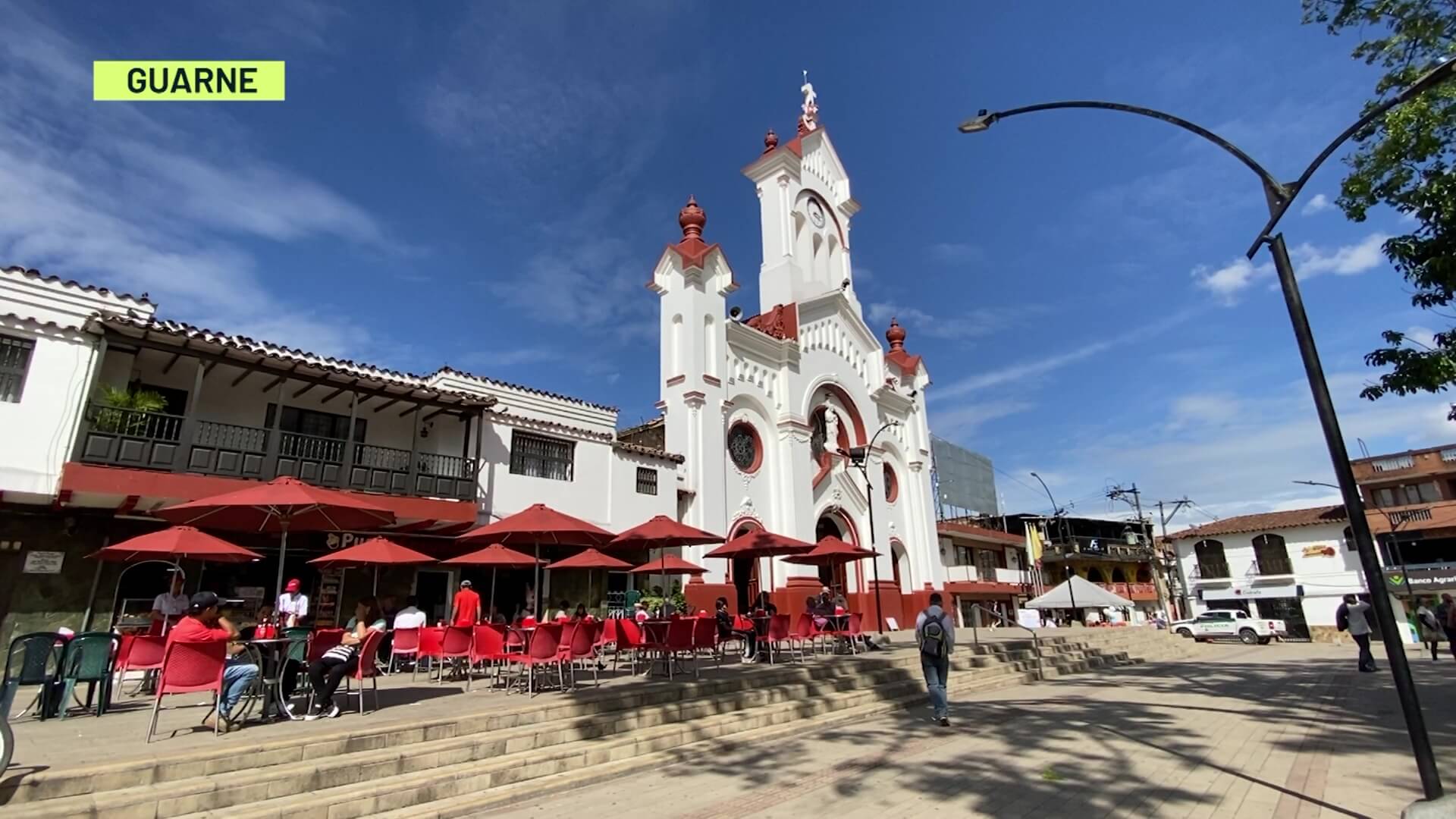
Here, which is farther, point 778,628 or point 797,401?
point 797,401

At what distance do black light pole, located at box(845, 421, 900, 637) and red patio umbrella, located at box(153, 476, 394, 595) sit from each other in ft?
44.4

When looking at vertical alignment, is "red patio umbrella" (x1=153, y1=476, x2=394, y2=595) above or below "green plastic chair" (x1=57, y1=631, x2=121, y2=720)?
above

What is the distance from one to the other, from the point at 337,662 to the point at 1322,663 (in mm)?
23064

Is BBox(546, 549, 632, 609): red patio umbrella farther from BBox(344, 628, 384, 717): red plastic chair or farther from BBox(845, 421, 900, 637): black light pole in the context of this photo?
BBox(845, 421, 900, 637): black light pole

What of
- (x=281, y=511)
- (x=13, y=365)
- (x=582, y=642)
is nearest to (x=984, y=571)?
(x=582, y=642)

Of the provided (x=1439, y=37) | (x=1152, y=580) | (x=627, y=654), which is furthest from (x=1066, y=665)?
(x=1152, y=580)

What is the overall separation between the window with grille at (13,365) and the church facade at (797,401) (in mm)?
13581

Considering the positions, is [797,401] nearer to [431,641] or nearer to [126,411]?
[431,641]

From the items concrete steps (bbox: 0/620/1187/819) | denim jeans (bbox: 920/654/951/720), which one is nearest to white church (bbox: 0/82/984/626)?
concrete steps (bbox: 0/620/1187/819)

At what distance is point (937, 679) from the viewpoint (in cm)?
916

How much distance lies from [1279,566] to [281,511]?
158ft

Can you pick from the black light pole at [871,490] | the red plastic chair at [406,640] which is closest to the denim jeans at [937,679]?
the red plastic chair at [406,640]

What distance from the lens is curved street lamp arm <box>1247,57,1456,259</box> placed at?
494cm

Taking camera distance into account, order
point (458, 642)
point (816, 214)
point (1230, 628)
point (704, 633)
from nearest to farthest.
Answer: point (458, 642) < point (704, 633) < point (816, 214) < point (1230, 628)
